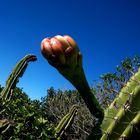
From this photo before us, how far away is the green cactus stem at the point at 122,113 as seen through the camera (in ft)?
13.5

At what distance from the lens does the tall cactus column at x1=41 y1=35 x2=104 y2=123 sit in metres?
3.32

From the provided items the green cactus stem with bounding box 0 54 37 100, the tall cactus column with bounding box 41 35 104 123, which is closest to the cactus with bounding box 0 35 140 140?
the tall cactus column with bounding box 41 35 104 123

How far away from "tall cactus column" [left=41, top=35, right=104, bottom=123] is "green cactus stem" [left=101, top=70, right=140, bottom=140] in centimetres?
60

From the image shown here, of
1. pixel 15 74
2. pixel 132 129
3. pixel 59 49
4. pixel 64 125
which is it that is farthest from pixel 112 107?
pixel 15 74

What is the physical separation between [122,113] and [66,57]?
1.12m

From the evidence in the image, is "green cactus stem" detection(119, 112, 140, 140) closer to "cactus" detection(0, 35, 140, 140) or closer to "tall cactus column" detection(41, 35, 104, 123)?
"cactus" detection(0, 35, 140, 140)

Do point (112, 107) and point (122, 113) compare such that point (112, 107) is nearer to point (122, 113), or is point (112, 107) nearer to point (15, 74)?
point (122, 113)

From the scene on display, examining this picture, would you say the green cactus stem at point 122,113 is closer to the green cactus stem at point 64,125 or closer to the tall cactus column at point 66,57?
the tall cactus column at point 66,57

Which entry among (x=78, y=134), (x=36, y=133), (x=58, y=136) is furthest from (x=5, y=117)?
(x=78, y=134)

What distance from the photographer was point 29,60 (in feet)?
18.0

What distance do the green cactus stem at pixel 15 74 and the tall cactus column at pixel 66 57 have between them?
1.90 metres

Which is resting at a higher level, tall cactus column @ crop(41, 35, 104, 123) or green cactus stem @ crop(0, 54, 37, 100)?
green cactus stem @ crop(0, 54, 37, 100)

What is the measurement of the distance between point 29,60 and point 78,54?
211 centimetres

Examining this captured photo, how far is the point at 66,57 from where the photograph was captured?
11.1 feet
